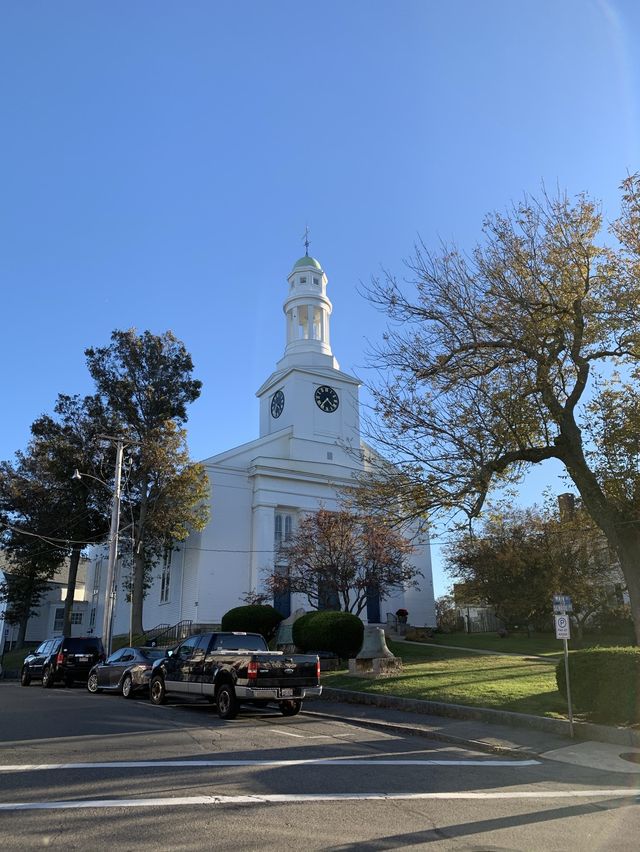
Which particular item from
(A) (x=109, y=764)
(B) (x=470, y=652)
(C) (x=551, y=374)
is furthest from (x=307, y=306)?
(A) (x=109, y=764)

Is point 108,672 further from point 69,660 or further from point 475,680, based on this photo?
point 475,680

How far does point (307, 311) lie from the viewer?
45281 mm

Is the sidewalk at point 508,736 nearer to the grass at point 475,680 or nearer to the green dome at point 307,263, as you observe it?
the grass at point 475,680

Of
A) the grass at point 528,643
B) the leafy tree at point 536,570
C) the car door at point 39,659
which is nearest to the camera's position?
the car door at point 39,659

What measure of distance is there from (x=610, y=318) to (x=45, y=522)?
106 feet

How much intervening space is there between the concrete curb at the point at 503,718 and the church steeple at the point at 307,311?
97.6 feet

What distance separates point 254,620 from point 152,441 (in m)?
10.2

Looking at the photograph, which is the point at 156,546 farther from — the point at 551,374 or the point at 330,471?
the point at 551,374

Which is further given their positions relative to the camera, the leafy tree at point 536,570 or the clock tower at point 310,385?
the clock tower at point 310,385

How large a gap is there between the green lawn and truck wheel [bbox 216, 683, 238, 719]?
14.0ft

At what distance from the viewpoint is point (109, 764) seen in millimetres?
8055

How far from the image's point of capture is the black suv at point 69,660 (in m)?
22.7

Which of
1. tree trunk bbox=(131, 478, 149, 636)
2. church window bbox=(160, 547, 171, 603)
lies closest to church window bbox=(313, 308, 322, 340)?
tree trunk bbox=(131, 478, 149, 636)

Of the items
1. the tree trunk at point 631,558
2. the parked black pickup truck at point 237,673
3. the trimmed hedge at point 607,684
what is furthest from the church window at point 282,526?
the trimmed hedge at point 607,684
